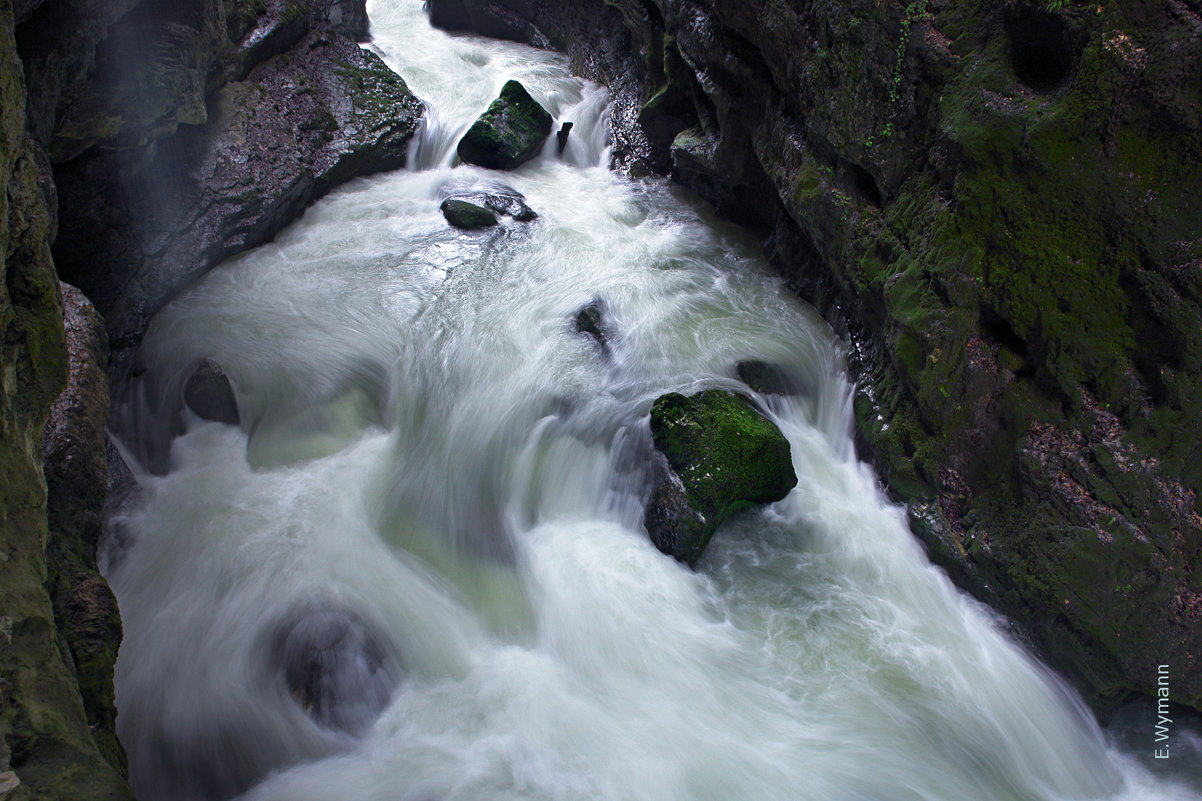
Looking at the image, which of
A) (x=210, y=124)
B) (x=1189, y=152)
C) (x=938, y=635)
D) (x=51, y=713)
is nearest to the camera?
(x=51, y=713)

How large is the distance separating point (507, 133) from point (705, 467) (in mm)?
6141

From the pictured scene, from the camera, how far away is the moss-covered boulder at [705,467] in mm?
5230

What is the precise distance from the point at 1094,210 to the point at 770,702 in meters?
3.33

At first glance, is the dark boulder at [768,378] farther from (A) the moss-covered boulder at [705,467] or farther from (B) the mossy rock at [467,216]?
(B) the mossy rock at [467,216]

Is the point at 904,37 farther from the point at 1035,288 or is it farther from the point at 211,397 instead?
the point at 211,397

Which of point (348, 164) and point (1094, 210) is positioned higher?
point (1094, 210)

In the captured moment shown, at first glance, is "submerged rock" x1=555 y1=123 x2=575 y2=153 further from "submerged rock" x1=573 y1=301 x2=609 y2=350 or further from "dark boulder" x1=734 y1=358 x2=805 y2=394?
"dark boulder" x1=734 y1=358 x2=805 y2=394

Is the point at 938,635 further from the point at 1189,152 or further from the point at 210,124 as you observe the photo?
the point at 210,124

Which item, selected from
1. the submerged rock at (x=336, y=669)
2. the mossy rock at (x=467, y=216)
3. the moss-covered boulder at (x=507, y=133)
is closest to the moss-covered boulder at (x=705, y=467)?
the submerged rock at (x=336, y=669)

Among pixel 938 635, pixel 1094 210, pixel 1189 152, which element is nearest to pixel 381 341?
pixel 938 635

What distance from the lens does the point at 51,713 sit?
2.48 m

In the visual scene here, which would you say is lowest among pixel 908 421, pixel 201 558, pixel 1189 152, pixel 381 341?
pixel 201 558

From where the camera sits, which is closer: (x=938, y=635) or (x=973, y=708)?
(x=973, y=708)

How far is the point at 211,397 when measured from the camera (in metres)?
5.97
